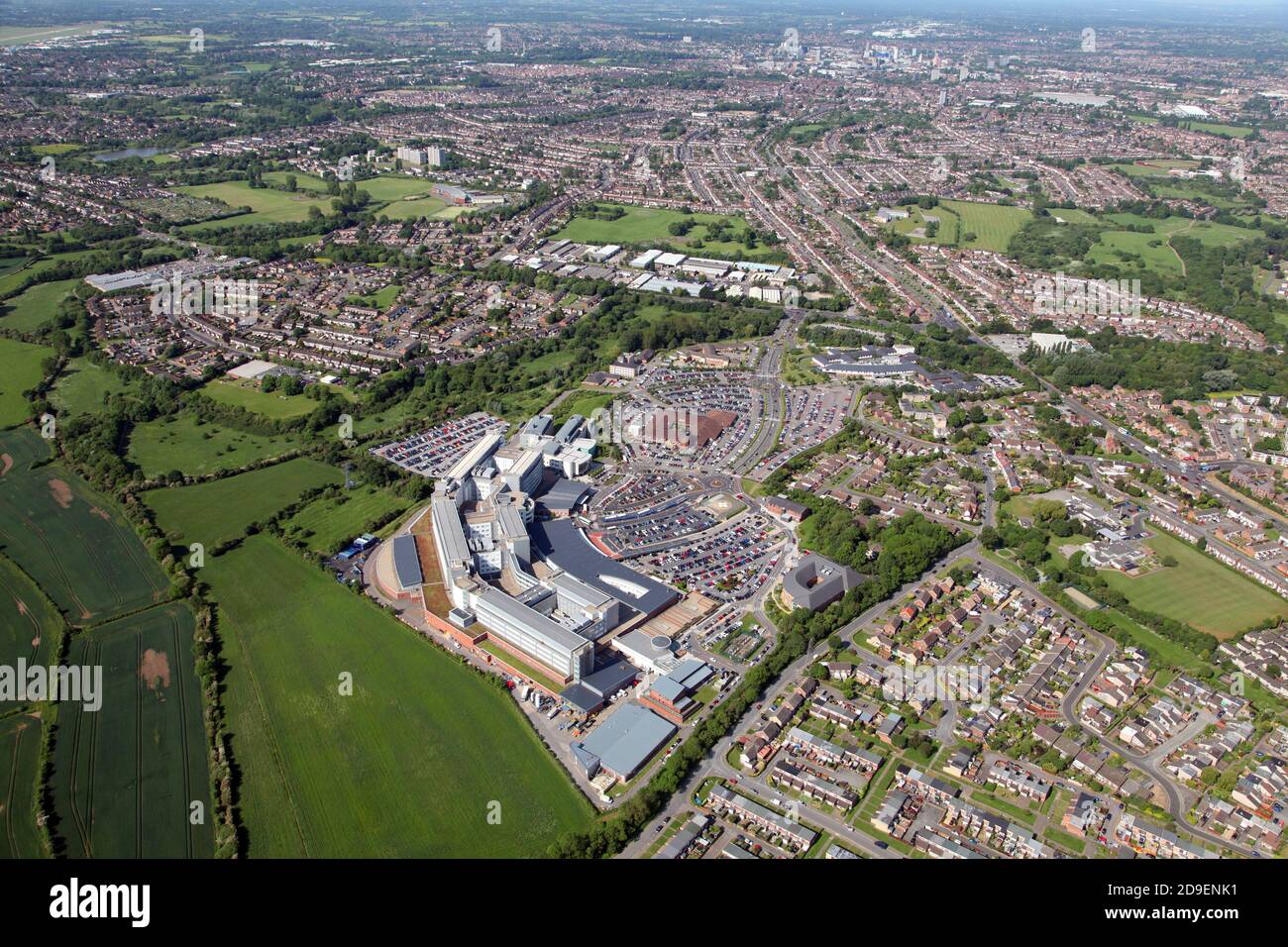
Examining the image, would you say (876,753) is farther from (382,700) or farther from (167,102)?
(167,102)

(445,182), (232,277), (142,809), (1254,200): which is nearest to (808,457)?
(142,809)

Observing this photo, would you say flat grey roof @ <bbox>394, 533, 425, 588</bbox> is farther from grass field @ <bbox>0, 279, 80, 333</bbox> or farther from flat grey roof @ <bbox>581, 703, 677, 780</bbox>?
grass field @ <bbox>0, 279, 80, 333</bbox>

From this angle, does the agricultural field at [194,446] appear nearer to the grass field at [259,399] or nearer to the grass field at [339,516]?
the grass field at [259,399]

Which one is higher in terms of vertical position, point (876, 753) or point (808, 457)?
point (808, 457)

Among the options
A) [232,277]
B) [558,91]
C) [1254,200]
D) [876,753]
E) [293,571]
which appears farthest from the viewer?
[558,91]

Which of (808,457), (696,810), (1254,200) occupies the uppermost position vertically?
(1254,200)

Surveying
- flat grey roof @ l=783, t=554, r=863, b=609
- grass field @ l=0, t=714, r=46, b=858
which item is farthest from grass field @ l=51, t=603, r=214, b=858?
flat grey roof @ l=783, t=554, r=863, b=609
